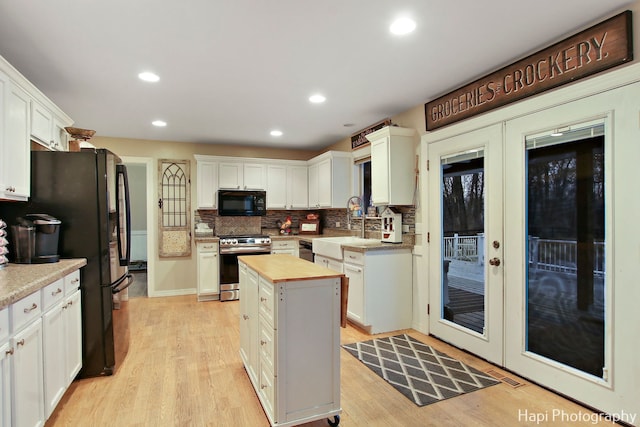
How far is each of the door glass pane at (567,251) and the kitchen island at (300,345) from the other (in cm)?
163

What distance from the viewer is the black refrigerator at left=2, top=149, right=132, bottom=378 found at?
2.65m

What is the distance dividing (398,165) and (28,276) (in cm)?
327

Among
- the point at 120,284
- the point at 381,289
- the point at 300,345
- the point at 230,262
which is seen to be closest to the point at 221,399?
the point at 300,345

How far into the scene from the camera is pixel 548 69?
2441 mm

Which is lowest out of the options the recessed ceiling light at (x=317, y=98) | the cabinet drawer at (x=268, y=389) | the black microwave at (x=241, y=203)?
the cabinet drawer at (x=268, y=389)

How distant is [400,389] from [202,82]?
2.98 m

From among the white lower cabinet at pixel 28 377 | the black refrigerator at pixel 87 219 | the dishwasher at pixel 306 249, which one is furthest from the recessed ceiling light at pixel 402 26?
the dishwasher at pixel 306 249

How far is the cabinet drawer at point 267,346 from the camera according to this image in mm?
1985

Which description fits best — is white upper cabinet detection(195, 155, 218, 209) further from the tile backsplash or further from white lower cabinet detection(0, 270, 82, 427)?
white lower cabinet detection(0, 270, 82, 427)

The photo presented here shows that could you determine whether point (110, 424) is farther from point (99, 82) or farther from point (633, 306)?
point (633, 306)

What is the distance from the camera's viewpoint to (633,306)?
6.64 ft

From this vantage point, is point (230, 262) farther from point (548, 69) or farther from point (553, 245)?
point (548, 69)

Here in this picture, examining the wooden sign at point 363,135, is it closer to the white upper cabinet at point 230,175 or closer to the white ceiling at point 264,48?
the white ceiling at point 264,48

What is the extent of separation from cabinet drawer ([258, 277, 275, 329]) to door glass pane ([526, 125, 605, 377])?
78.9 inches
